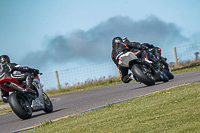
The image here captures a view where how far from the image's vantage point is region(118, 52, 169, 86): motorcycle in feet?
39.2

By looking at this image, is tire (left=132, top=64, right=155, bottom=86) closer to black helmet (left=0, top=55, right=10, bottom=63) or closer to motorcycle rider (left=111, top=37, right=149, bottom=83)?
motorcycle rider (left=111, top=37, right=149, bottom=83)

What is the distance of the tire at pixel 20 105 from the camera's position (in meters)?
8.86

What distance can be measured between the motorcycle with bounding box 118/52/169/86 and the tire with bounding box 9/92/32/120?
3.73 m

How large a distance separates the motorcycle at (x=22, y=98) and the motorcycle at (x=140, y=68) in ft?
10.2

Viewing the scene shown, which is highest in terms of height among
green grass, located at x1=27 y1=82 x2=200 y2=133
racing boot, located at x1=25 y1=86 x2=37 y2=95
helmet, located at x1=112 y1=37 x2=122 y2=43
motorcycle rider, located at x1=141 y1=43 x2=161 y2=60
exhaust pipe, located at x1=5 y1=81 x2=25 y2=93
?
helmet, located at x1=112 y1=37 x2=122 y2=43

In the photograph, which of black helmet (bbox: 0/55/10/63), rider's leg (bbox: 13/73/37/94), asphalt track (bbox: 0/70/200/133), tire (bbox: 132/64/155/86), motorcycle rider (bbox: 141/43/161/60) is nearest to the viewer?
asphalt track (bbox: 0/70/200/133)

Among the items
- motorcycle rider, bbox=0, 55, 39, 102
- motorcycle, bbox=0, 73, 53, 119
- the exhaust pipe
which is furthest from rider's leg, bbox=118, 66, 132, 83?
the exhaust pipe

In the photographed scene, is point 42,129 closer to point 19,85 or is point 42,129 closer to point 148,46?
point 19,85

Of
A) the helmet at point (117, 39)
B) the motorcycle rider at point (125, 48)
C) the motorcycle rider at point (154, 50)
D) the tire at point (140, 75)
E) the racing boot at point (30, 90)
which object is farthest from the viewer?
the motorcycle rider at point (154, 50)

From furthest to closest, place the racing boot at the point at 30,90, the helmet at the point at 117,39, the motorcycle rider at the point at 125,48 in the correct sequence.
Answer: the helmet at the point at 117,39 → the motorcycle rider at the point at 125,48 → the racing boot at the point at 30,90

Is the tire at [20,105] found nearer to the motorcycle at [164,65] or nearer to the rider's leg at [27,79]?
the rider's leg at [27,79]

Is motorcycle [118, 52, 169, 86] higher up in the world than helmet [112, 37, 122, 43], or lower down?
lower down

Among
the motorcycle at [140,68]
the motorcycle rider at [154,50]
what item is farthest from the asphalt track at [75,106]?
the motorcycle rider at [154,50]

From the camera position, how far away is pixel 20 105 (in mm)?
9062
